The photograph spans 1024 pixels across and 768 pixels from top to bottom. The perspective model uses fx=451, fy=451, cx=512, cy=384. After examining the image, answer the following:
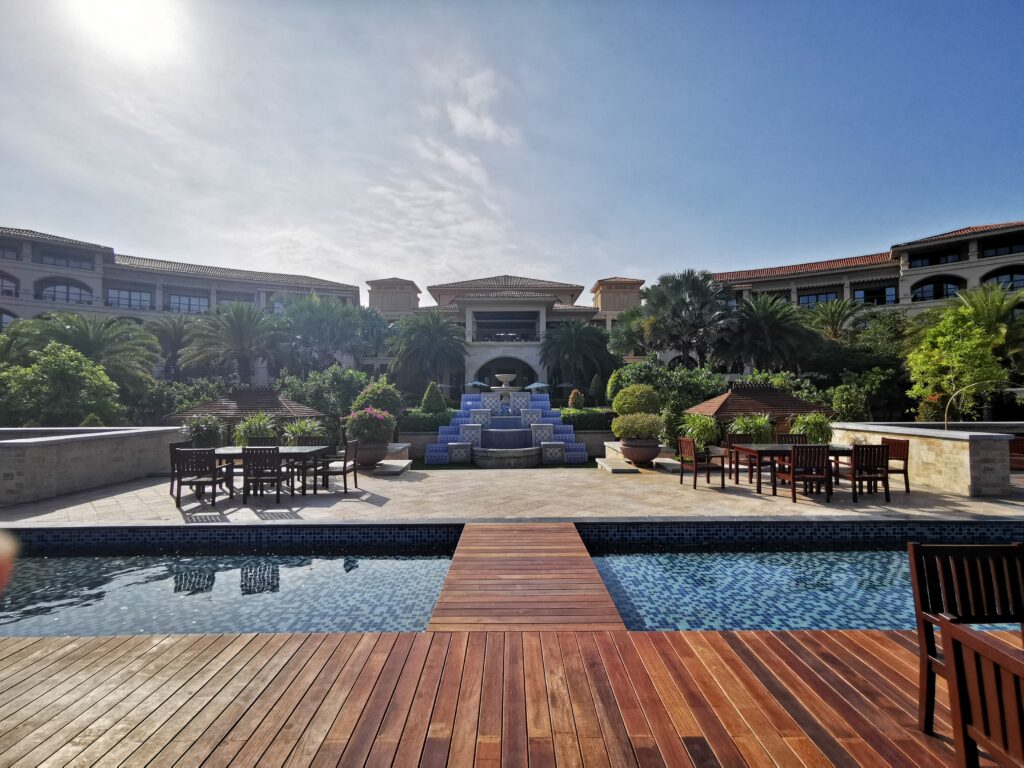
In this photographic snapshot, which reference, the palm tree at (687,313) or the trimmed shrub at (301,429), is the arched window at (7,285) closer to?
the trimmed shrub at (301,429)

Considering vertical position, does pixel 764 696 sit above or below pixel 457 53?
below

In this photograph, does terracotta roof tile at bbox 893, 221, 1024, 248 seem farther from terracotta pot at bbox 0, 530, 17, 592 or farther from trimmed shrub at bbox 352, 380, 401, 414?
terracotta pot at bbox 0, 530, 17, 592

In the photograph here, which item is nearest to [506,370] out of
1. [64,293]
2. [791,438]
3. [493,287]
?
[493,287]

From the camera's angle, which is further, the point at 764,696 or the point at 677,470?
the point at 677,470

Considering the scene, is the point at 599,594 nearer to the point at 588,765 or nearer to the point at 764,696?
the point at 764,696

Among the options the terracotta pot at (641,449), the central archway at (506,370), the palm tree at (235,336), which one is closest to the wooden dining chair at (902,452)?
the terracotta pot at (641,449)

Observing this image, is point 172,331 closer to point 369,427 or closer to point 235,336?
point 235,336

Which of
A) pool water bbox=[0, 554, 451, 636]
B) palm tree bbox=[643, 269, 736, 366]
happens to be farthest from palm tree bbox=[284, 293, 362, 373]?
pool water bbox=[0, 554, 451, 636]

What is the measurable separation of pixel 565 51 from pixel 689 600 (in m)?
10.0

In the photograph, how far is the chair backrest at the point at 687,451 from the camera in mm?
8922

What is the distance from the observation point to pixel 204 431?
11.7m

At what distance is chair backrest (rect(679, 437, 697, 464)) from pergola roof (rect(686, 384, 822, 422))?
1806 millimetres

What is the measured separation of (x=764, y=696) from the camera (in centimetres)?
261

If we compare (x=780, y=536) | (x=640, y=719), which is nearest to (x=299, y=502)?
(x=640, y=719)
